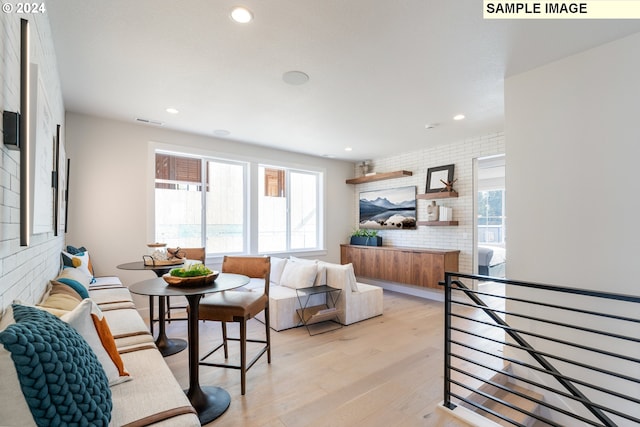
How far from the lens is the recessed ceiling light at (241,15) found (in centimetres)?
190

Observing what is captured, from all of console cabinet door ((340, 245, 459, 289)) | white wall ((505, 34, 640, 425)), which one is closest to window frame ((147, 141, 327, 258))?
console cabinet door ((340, 245, 459, 289))

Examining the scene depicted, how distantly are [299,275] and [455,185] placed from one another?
10.1ft

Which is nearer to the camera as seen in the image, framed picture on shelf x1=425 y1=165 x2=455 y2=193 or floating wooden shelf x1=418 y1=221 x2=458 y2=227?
floating wooden shelf x1=418 y1=221 x2=458 y2=227

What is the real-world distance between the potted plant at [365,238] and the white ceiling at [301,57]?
2701mm

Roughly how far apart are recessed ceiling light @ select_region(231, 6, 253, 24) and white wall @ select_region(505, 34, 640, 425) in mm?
2377

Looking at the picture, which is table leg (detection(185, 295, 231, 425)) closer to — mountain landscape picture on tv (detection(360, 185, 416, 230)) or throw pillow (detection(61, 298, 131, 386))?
throw pillow (detection(61, 298, 131, 386))

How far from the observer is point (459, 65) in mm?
2574

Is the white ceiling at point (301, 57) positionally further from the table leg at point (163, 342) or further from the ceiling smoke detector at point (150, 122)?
the table leg at point (163, 342)

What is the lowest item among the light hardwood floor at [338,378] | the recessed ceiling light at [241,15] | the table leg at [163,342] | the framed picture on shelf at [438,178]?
the light hardwood floor at [338,378]

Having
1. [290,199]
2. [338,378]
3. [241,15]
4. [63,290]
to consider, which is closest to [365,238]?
[290,199]

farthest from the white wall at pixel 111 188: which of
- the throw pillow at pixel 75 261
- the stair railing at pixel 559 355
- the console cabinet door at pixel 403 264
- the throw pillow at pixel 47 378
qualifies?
the stair railing at pixel 559 355

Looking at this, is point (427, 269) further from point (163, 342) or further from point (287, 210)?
point (163, 342)

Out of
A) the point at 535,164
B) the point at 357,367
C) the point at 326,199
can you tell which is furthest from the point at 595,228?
the point at 326,199

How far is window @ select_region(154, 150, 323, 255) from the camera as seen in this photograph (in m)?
4.55
